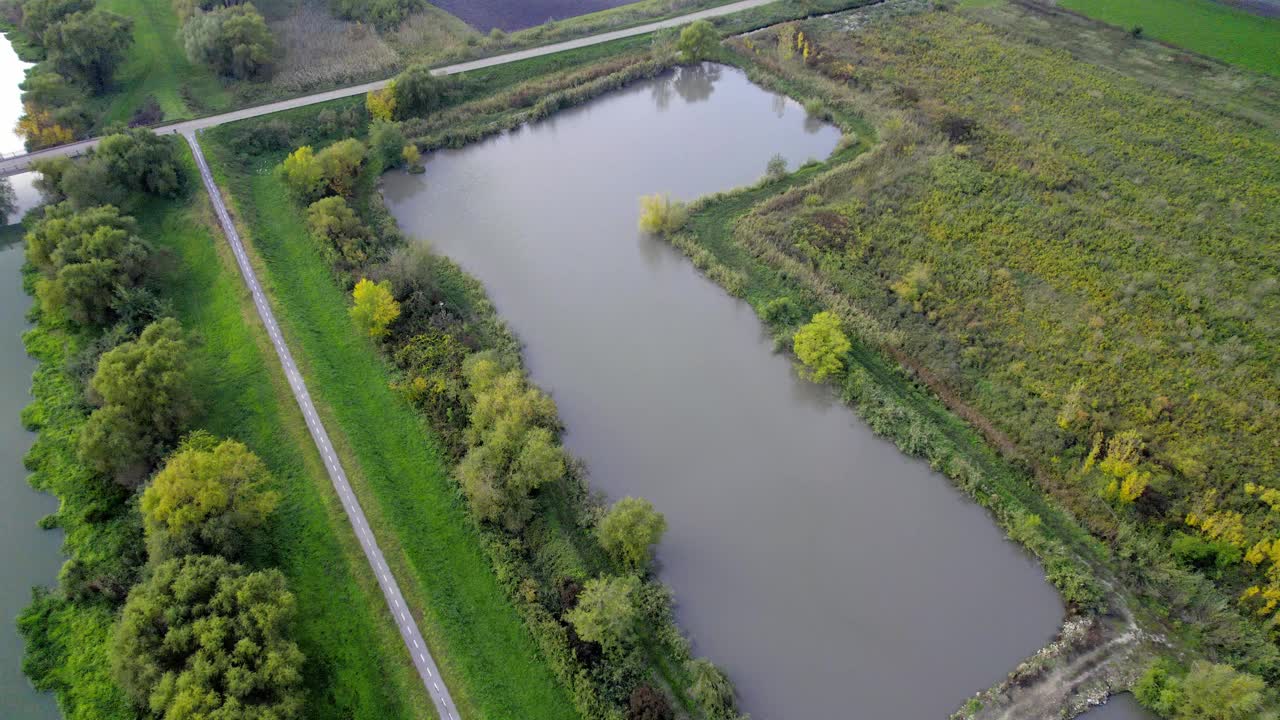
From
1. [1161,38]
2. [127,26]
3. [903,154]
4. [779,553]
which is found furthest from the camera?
[1161,38]

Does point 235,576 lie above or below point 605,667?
above

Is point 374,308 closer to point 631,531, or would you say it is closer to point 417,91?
point 631,531

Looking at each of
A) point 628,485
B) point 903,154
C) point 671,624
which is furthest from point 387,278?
point 903,154

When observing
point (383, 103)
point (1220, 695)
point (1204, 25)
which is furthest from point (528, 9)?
point (1220, 695)

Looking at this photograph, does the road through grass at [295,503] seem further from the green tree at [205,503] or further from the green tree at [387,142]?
the green tree at [387,142]

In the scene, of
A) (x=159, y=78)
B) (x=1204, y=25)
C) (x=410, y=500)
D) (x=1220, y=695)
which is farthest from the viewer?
(x=1204, y=25)

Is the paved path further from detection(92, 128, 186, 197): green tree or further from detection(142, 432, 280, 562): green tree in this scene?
detection(142, 432, 280, 562): green tree

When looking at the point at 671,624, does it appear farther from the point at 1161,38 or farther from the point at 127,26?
the point at 1161,38
